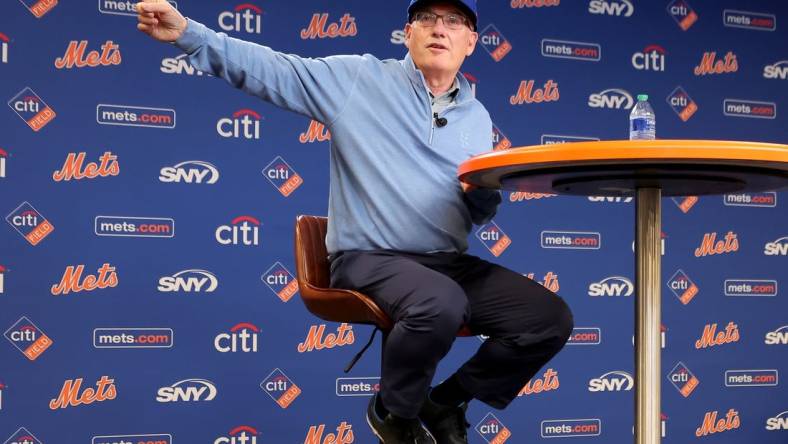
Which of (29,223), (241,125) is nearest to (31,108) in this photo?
(29,223)

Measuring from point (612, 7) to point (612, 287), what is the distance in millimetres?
1417

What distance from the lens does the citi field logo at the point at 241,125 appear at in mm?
3568

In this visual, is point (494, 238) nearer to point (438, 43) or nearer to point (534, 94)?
point (534, 94)

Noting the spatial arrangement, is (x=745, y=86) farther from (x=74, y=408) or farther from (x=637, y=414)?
(x=74, y=408)

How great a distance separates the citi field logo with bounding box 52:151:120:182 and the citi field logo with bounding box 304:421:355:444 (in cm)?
140

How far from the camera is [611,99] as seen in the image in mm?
4105

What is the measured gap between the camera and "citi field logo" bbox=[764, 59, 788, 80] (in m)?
4.33

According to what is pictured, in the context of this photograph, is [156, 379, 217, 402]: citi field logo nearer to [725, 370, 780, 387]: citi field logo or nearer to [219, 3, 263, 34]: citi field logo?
[219, 3, 263, 34]: citi field logo

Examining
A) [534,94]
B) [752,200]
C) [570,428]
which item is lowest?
[570,428]

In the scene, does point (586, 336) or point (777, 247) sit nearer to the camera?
point (586, 336)

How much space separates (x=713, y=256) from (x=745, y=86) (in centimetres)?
93

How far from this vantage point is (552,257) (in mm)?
3943

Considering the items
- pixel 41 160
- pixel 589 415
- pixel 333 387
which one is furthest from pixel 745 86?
pixel 41 160

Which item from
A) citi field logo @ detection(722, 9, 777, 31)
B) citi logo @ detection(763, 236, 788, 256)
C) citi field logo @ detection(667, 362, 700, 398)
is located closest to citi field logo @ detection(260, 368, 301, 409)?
citi field logo @ detection(667, 362, 700, 398)
